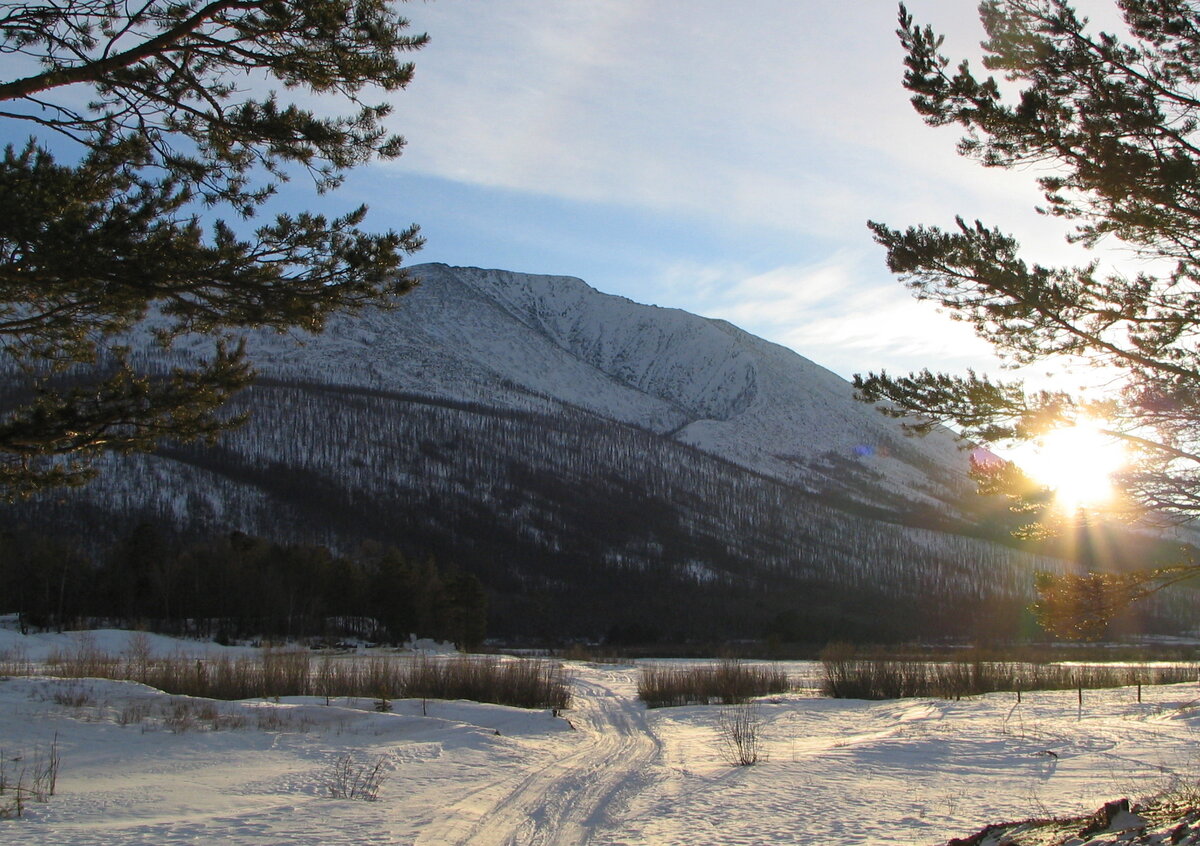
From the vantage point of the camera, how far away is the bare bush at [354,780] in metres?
9.62

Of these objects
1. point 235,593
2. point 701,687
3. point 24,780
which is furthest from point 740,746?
point 235,593

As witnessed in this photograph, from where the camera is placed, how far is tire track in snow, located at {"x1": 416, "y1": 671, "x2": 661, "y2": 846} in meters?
8.48

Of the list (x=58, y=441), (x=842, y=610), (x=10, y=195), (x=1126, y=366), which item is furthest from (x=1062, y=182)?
(x=842, y=610)

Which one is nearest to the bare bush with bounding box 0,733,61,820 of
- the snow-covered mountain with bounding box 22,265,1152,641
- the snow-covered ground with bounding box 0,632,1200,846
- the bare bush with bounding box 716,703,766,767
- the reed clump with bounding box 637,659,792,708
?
the snow-covered ground with bounding box 0,632,1200,846

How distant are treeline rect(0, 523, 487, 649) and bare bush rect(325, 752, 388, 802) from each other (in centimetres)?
5288

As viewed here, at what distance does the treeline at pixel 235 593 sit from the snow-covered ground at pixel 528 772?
155 feet

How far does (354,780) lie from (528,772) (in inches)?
126

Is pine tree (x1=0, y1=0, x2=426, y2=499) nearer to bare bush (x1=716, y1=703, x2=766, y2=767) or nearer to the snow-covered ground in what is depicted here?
the snow-covered ground

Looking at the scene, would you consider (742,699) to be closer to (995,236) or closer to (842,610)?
(995,236)

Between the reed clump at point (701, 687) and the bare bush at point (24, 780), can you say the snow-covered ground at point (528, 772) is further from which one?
the reed clump at point (701, 687)

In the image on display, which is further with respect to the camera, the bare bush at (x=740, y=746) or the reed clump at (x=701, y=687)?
the reed clump at (x=701, y=687)

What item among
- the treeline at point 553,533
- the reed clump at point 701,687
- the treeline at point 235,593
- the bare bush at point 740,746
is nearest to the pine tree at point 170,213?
the bare bush at point 740,746

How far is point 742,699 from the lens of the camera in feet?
91.8

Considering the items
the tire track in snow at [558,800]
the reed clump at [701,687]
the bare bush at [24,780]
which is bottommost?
the reed clump at [701,687]
